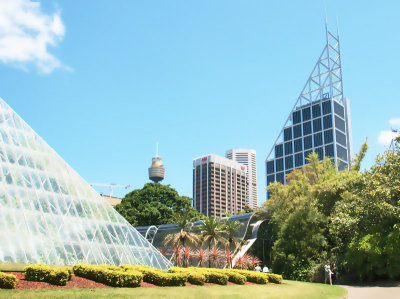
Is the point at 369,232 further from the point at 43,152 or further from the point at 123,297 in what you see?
the point at 43,152

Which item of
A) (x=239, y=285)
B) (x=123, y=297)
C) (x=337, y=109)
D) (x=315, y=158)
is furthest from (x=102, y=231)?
(x=337, y=109)

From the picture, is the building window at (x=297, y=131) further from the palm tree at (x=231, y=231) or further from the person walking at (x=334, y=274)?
the person walking at (x=334, y=274)

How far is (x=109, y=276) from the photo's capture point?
51.0ft

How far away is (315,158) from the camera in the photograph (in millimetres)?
47469

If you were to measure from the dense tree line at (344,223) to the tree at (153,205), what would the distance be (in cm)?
2283

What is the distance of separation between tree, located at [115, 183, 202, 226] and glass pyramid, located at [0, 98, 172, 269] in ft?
108

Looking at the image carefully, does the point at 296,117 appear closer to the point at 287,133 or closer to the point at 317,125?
the point at 287,133

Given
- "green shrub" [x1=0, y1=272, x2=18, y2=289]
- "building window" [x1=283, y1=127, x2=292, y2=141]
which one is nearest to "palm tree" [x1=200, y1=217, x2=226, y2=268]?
"green shrub" [x1=0, y1=272, x2=18, y2=289]

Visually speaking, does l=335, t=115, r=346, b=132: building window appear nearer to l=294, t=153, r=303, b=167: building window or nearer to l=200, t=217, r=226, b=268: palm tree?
l=294, t=153, r=303, b=167: building window

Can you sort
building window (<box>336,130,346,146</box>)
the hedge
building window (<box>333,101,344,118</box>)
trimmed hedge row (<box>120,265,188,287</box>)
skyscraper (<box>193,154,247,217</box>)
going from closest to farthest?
the hedge
trimmed hedge row (<box>120,265,188,287</box>)
building window (<box>336,130,346,146</box>)
building window (<box>333,101,344,118</box>)
skyscraper (<box>193,154,247,217</box>)

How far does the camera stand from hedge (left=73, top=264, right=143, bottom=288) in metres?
15.5

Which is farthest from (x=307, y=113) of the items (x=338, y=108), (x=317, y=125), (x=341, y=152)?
(x=341, y=152)

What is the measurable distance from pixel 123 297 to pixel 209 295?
167 inches

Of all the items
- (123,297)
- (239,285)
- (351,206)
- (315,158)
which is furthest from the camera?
(315,158)
